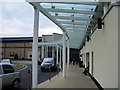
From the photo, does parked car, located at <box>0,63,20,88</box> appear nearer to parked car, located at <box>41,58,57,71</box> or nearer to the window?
the window

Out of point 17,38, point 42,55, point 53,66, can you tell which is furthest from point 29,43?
point 53,66

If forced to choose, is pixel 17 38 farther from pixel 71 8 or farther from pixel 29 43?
pixel 71 8

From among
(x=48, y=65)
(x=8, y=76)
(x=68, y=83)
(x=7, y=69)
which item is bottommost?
(x=68, y=83)

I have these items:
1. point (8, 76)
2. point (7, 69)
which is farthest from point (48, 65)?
point (8, 76)

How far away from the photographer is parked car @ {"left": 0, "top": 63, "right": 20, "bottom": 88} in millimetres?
8786

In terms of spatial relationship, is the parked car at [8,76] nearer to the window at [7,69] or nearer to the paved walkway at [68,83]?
the window at [7,69]

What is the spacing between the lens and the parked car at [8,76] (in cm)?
879

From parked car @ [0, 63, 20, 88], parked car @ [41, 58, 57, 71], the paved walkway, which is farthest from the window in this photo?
parked car @ [41, 58, 57, 71]

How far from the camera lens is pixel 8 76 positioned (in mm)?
9086

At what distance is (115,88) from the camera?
573 cm

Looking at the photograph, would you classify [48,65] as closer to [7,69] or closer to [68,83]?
[68,83]

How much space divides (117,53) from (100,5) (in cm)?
306

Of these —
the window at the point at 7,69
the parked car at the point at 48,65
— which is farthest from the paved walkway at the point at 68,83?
the parked car at the point at 48,65

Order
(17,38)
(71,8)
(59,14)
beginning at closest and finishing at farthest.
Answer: (71,8) < (59,14) < (17,38)
